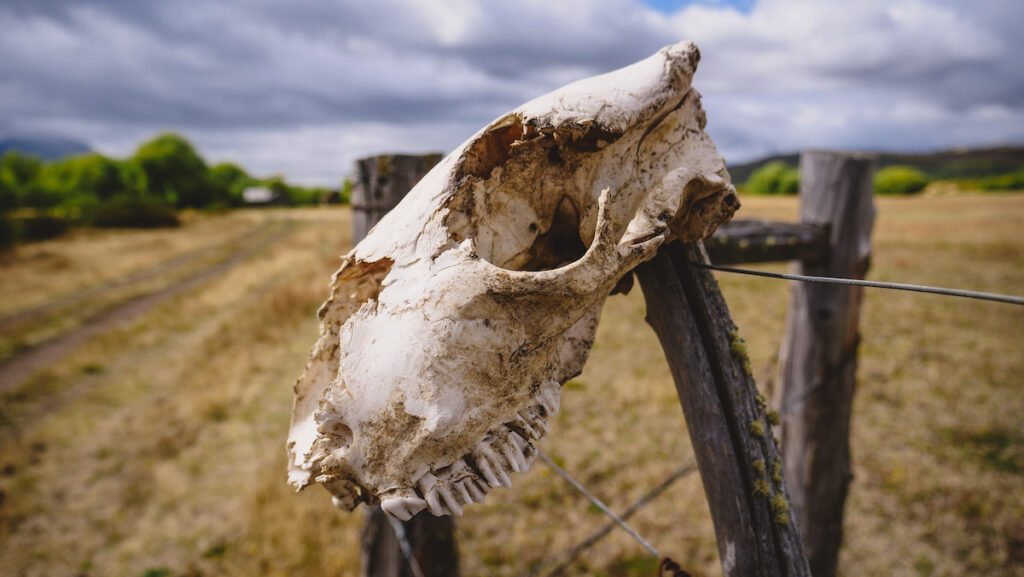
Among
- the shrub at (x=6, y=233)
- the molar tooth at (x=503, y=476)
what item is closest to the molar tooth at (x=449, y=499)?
the molar tooth at (x=503, y=476)

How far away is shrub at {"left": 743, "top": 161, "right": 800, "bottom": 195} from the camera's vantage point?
5831 centimetres

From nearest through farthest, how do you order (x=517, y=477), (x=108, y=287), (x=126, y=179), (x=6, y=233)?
→ (x=517, y=477), (x=108, y=287), (x=6, y=233), (x=126, y=179)

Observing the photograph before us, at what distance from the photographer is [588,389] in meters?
7.61

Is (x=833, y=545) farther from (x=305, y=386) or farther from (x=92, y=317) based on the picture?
(x=92, y=317)

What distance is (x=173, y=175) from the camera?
188ft

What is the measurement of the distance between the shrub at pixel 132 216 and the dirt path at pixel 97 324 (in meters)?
16.0

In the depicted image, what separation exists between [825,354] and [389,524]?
9.65 feet

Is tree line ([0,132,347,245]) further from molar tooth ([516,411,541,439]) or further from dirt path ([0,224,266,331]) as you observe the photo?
molar tooth ([516,411,541,439])

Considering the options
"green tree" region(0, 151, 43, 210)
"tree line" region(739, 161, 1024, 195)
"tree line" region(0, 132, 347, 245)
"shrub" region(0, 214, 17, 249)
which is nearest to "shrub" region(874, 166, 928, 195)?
"tree line" region(739, 161, 1024, 195)

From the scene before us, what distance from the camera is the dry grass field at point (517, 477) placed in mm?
4734

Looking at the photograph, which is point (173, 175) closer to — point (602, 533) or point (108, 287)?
point (108, 287)

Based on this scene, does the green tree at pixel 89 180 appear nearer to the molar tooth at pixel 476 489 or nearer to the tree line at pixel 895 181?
the tree line at pixel 895 181

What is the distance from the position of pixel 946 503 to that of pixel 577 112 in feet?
19.6

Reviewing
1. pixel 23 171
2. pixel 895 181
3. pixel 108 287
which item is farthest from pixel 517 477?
pixel 23 171
